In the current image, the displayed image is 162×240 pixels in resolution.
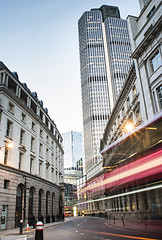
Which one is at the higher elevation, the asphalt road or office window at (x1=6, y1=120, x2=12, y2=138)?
office window at (x1=6, y1=120, x2=12, y2=138)

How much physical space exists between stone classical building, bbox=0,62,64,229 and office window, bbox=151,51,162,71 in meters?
18.3

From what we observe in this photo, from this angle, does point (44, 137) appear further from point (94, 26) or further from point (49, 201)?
point (94, 26)

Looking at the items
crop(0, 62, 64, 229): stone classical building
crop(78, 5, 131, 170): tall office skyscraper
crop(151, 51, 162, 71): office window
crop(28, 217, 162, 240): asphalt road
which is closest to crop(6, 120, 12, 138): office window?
crop(0, 62, 64, 229): stone classical building

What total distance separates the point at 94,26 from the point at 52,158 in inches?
6223

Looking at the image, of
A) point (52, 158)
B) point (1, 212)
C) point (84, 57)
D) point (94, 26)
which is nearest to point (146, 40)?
point (1, 212)

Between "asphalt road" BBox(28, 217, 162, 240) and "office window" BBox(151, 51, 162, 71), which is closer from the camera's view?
"asphalt road" BBox(28, 217, 162, 240)

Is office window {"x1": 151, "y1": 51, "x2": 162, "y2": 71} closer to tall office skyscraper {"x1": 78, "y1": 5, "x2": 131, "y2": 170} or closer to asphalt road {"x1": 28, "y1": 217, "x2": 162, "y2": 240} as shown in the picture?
asphalt road {"x1": 28, "y1": 217, "x2": 162, "y2": 240}

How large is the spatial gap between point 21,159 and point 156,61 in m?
23.0

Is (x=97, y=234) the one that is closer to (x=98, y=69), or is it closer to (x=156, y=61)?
(x=156, y=61)

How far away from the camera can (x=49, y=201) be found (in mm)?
44719

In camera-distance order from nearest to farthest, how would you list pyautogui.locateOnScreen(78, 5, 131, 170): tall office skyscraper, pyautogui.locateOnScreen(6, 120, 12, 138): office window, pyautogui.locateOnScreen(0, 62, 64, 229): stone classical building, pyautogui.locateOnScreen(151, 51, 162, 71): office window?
pyautogui.locateOnScreen(151, 51, 162, 71): office window, pyautogui.locateOnScreen(0, 62, 64, 229): stone classical building, pyautogui.locateOnScreen(6, 120, 12, 138): office window, pyautogui.locateOnScreen(78, 5, 131, 170): tall office skyscraper

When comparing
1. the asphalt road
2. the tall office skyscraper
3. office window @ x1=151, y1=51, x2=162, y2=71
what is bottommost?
the asphalt road

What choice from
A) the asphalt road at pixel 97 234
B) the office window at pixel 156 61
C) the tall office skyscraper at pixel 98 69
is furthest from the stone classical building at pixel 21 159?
the tall office skyscraper at pixel 98 69

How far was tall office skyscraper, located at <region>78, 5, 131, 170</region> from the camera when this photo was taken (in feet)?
490
